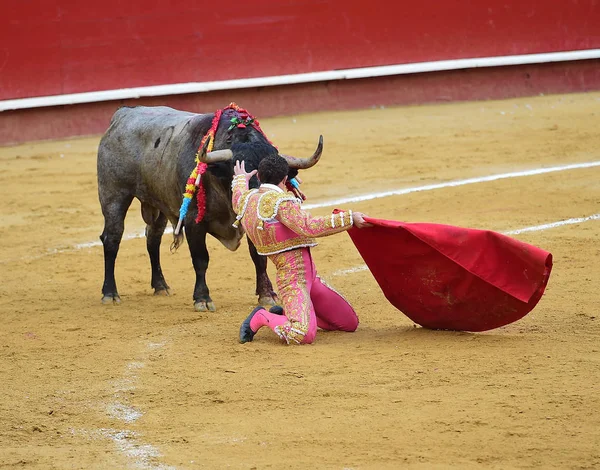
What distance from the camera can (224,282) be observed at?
6.14 m

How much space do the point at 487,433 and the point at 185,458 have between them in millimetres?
922

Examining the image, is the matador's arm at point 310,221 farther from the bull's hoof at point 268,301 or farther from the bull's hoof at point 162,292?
the bull's hoof at point 162,292

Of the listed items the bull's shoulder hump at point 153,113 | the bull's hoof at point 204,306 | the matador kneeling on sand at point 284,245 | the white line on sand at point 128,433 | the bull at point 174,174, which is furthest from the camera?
the bull's shoulder hump at point 153,113

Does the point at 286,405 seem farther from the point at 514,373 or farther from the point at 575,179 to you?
the point at 575,179

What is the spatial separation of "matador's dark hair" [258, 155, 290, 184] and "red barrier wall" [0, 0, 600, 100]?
20.5 feet

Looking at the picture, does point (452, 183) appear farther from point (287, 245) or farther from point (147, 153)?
point (287, 245)

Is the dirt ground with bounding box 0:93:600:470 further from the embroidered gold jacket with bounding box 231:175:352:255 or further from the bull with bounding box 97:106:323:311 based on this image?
the embroidered gold jacket with bounding box 231:175:352:255

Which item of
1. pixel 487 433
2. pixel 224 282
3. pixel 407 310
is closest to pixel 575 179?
pixel 224 282

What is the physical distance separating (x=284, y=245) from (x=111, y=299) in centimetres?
161

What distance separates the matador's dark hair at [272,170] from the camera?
14.8ft

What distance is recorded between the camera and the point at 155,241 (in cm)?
607

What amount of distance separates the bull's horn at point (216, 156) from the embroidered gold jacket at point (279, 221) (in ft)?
1.52

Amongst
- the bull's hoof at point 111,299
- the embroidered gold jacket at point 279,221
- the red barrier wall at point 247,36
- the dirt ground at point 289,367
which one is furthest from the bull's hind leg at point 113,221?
the red barrier wall at point 247,36

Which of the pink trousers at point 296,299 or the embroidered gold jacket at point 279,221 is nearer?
the embroidered gold jacket at point 279,221
